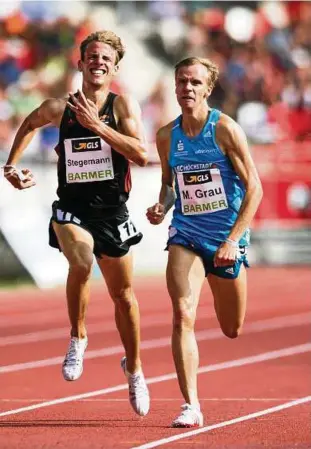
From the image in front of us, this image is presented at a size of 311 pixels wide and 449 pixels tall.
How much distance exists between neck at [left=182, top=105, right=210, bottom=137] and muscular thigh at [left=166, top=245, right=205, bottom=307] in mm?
673

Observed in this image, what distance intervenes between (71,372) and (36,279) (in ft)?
34.7

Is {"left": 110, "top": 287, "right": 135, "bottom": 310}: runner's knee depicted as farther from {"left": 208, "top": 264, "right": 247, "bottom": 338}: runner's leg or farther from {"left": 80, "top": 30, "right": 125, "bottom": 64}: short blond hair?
{"left": 80, "top": 30, "right": 125, "bottom": 64}: short blond hair

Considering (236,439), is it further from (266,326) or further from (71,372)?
(266,326)

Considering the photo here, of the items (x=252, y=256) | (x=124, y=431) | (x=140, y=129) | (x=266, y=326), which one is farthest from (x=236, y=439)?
(x=252, y=256)

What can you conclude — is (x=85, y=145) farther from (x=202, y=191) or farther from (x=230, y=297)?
(x=230, y=297)

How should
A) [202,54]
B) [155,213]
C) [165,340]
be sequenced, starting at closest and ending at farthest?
[155,213]
[165,340]
[202,54]

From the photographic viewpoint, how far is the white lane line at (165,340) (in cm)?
1079

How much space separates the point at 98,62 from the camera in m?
7.53

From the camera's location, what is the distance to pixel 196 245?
7523 millimetres

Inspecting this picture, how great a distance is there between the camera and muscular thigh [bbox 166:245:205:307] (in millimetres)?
7332

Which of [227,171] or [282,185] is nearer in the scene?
[227,171]

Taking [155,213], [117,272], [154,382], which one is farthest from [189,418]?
[154,382]

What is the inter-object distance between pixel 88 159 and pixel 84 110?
39cm

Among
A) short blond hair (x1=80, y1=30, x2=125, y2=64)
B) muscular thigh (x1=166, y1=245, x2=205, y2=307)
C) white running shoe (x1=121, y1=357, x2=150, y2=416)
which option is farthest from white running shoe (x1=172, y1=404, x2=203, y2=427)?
short blond hair (x1=80, y1=30, x2=125, y2=64)
